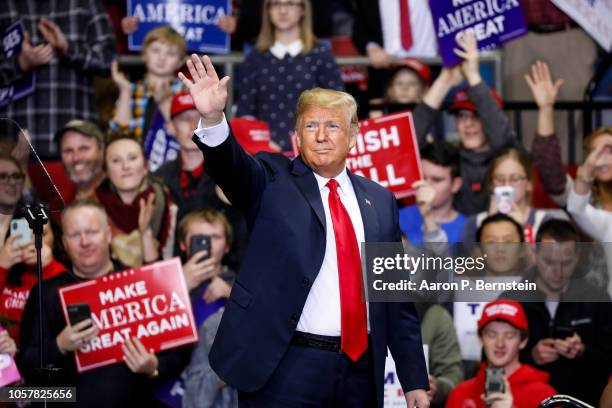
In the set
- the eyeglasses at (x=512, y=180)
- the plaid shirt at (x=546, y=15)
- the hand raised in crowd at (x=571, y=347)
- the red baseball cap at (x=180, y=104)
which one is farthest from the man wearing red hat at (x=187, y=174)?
the plaid shirt at (x=546, y=15)

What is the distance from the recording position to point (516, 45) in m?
9.52

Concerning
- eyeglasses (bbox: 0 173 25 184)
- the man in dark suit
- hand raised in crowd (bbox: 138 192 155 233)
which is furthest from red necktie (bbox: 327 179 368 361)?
hand raised in crowd (bbox: 138 192 155 233)

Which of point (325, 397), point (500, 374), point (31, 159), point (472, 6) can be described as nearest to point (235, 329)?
point (325, 397)

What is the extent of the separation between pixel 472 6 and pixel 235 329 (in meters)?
3.76

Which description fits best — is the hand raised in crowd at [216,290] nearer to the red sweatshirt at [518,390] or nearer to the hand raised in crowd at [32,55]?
the red sweatshirt at [518,390]

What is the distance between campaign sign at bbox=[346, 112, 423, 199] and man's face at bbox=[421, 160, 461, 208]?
270 mm

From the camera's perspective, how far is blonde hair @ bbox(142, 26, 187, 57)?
8.51 metres

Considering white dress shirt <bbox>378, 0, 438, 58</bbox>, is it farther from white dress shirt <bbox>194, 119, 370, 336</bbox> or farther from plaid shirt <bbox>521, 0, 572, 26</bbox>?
white dress shirt <bbox>194, 119, 370, 336</bbox>

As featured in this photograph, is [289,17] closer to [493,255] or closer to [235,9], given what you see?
[235,9]

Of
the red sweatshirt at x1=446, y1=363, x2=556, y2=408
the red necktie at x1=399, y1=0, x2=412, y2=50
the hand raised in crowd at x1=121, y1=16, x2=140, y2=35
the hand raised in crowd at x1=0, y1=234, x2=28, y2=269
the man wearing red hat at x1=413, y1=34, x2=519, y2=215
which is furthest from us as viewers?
the red necktie at x1=399, y1=0, x2=412, y2=50

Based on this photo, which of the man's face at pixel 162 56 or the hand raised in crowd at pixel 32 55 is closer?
the hand raised in crowd at pixel 32 55

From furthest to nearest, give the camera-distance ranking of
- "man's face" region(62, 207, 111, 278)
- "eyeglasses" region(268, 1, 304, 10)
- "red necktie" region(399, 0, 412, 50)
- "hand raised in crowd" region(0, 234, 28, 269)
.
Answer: "red necktie" region(399, 0, 412, 50) → "eyeglasses" region(268, 1, 304, 10) → "man's face" region(62, 207, 111, 278) → "hand raised in crowd" region(0, 234, 28, 269)

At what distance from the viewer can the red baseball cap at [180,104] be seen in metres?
8.09

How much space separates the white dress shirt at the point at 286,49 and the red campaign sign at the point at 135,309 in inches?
83.9
